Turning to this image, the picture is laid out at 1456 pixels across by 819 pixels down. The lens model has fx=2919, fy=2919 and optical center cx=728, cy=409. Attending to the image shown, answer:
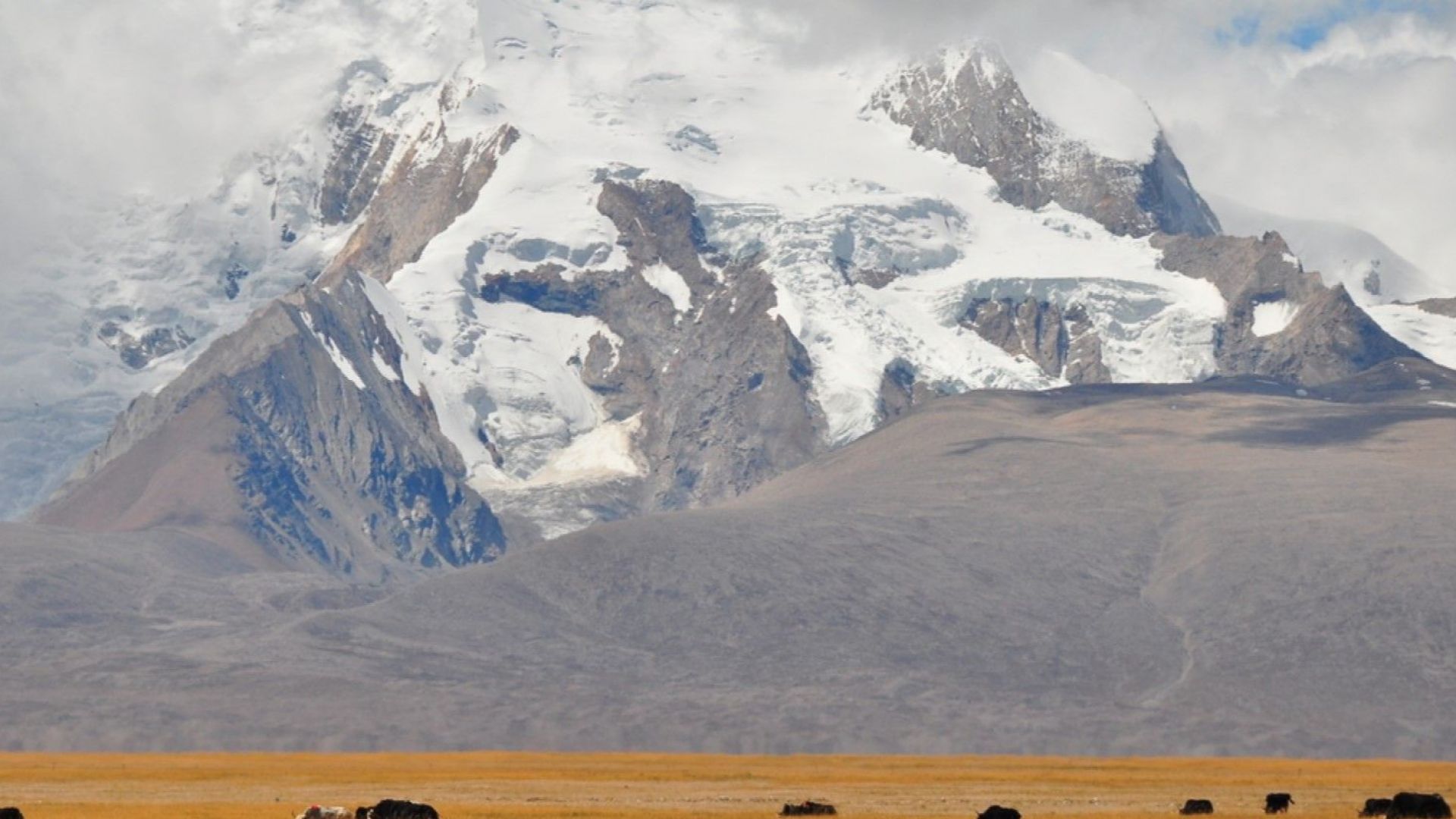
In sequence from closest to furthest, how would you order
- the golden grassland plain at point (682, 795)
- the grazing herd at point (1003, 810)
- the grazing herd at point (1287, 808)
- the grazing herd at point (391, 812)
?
the grazing herd at point (391, 812) → the grazing herd at point (1003, 810) → the grazing herd at point (1287, 808) → the golden grassland plain at point (682, 795)

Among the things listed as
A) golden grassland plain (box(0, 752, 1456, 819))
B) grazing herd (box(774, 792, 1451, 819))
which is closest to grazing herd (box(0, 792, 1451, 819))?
grazing herd (box(774, 792, 1451, 819))

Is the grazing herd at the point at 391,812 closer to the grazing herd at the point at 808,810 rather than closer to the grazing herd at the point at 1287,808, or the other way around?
the grazing herd at the point at 1287,808

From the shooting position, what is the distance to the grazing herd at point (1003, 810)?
130 m

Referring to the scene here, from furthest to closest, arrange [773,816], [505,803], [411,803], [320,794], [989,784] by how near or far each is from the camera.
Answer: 1. [989,784]
2. [320,794]
3. [505,803]
4. [773,816]
5. [411,803]

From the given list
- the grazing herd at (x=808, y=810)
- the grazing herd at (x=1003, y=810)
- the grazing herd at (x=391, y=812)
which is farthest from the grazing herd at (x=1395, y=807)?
the grazing herd at (x=391, y=812)

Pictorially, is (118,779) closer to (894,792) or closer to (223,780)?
(223,780)

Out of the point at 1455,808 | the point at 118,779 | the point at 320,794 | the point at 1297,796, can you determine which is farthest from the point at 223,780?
the point at 1455,808

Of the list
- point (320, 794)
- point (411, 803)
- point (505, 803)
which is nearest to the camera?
point (411, 803)

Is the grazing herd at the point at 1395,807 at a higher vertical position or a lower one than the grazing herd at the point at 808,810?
lower

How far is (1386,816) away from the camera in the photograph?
5399 inches

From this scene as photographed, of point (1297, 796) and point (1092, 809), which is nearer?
point (1092, 809)

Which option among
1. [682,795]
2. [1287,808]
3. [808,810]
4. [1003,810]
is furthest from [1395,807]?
[682,795]

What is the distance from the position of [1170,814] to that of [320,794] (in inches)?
2060

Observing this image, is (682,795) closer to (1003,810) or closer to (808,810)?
(808,810)
